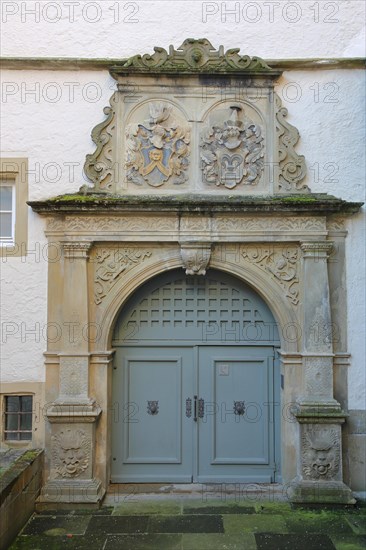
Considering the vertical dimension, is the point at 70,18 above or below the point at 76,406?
above

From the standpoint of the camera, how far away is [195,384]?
6.62 metres

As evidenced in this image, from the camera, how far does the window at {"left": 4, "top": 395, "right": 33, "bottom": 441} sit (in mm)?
6410

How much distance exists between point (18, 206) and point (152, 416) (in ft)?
10.1

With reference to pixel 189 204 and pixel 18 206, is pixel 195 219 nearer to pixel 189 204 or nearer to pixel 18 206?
pixel 189 204

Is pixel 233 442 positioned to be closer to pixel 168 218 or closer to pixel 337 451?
pixel 337 451

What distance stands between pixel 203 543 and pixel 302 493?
1.47 m

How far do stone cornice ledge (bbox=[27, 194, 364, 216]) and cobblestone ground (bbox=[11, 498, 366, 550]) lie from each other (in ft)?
11.2

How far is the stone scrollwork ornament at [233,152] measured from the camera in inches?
255

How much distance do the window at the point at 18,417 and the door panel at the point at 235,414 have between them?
2.10m

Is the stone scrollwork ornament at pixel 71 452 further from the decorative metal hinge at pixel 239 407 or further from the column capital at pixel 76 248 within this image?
the column capital at pixel 76 248

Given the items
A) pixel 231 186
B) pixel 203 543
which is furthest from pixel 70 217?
pixel 203 543

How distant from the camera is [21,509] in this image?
5.51m

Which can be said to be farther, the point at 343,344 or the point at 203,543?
the point at 343,344

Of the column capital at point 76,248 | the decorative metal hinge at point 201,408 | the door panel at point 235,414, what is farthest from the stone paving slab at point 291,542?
the column capital at point 76,248
